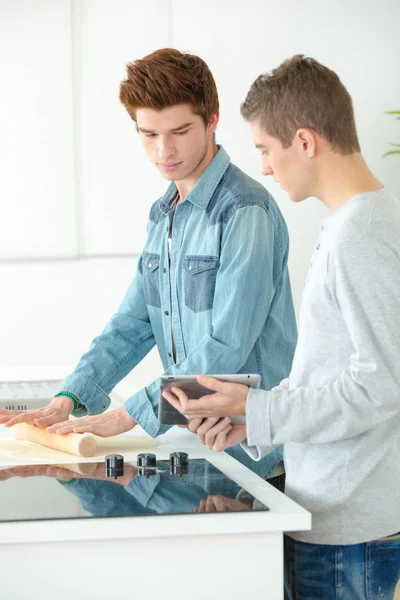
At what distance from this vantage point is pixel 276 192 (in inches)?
196

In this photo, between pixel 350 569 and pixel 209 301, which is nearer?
pixel 350 569

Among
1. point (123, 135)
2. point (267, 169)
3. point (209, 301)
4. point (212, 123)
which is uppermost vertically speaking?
point (123, 135)

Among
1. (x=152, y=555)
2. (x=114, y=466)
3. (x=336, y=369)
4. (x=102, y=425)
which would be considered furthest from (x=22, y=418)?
(x=336, y=369)

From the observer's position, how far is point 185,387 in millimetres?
1437

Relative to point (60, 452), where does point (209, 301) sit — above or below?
above

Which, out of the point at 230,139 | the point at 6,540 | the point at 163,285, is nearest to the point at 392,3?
the point at 230,139

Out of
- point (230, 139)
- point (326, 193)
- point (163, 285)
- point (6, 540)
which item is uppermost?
point (230, 139)

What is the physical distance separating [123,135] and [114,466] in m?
3.50

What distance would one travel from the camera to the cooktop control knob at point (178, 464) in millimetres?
1490

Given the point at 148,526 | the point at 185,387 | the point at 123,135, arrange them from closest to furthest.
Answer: the point at 148,526
the point at 185,387
the point at 123,135

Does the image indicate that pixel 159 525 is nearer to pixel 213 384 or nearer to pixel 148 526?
pixel 148 526

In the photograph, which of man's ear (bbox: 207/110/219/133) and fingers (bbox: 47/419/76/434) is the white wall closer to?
man's ear (bbox: 207/110/219/133)

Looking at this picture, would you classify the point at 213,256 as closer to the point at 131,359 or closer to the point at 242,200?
the point at 242,200

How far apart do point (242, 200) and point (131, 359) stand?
50 centimetres
